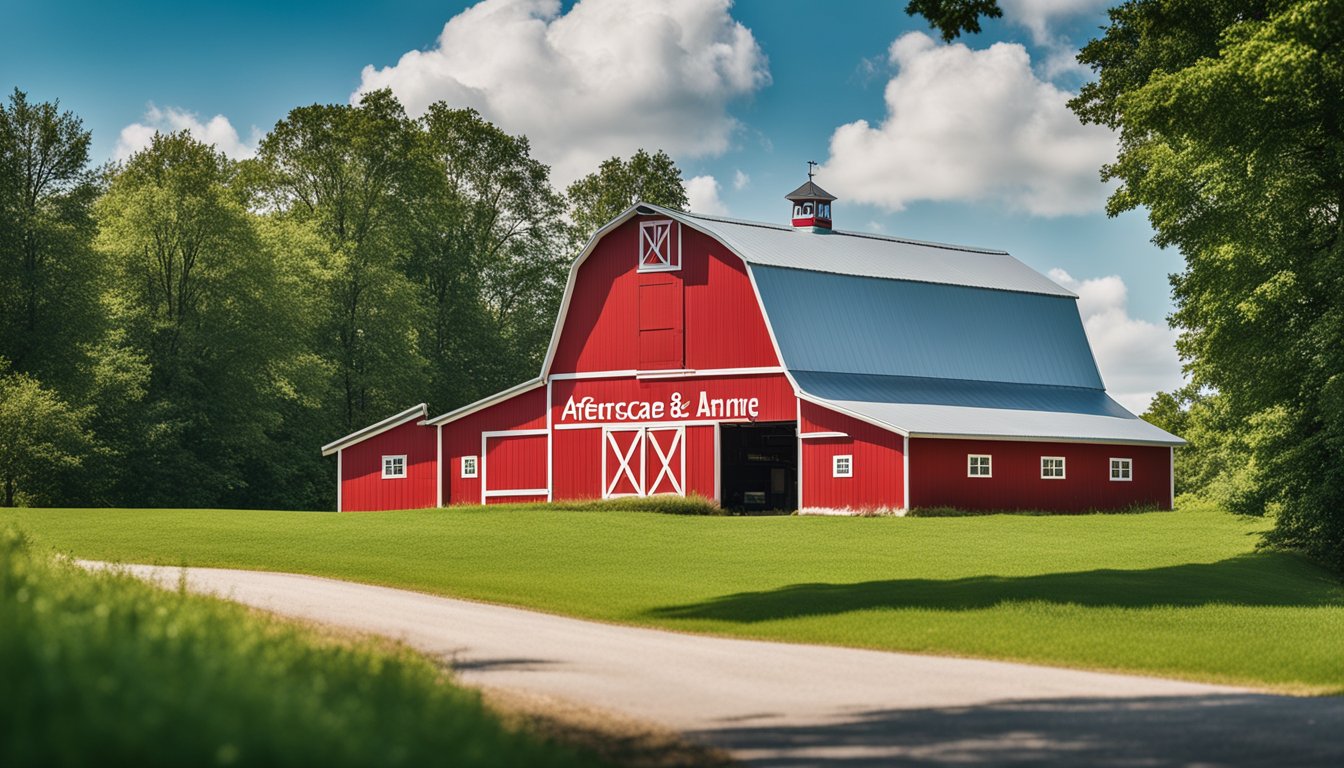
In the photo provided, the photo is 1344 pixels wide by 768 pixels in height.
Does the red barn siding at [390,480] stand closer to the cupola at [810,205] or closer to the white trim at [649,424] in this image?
the white trim at [649,424]

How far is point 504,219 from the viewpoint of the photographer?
77.9 m

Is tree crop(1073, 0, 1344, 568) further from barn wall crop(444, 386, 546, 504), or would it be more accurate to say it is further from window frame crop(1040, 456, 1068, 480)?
barn wall crop(444, 386, 546, 504)

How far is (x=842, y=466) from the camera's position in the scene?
44.4 metres

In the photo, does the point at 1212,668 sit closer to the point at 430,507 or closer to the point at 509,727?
the point at 509,727

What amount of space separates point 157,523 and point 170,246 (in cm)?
2729

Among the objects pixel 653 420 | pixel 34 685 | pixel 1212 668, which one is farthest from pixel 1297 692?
pixel 653 420

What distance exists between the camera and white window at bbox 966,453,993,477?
4520 cm

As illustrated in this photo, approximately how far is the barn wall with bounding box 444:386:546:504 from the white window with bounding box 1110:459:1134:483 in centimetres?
1782

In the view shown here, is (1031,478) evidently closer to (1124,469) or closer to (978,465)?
(978,465)

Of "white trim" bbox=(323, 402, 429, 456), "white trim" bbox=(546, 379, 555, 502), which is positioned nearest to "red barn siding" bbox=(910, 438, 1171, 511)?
"white trim" bbox=(546, 379, 555, 502)

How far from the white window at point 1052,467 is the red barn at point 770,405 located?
0.08m

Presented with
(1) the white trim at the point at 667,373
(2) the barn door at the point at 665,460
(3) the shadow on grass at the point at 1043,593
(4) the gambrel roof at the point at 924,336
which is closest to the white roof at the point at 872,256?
(4) the gambrel roof at the point at 924,336

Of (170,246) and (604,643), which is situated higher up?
(170,246)

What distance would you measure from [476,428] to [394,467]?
359cm
